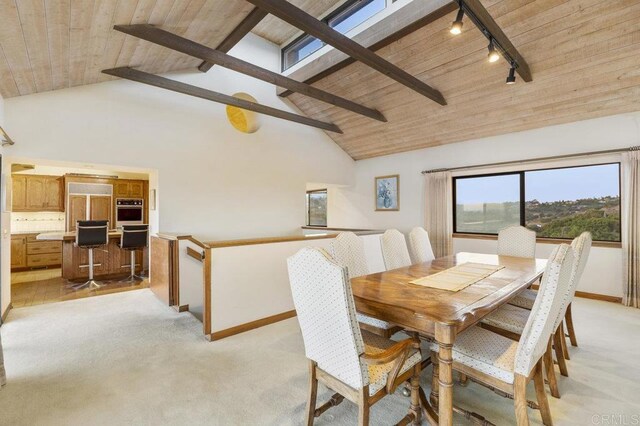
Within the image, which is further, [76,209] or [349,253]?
[76,209]

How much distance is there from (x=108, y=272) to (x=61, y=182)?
2.63 meters

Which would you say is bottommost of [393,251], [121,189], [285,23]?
[393,251]

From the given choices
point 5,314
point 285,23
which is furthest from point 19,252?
point 285,23

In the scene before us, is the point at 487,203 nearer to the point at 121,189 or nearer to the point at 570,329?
the point at 570,329

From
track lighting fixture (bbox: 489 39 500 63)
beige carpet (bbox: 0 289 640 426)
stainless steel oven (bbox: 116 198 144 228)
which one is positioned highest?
track lighting fixture (bbox: 489 39 500 63)

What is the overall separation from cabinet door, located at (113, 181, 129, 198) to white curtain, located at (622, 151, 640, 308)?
8853mm

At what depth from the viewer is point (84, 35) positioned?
2.52 meters

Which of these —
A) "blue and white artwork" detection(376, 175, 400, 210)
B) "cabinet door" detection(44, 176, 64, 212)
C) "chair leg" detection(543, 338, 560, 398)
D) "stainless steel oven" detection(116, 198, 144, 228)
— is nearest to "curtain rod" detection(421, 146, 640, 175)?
"blue and white artwork" detection(376, 175, 400, 210)

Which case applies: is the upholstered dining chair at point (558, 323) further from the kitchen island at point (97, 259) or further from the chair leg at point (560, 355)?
the kitchen island at point (97, 259)

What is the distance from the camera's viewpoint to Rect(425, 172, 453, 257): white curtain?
532cm

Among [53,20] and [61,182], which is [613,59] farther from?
[61,182]

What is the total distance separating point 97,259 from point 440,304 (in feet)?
19.6

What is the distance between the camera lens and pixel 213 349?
2.71 m

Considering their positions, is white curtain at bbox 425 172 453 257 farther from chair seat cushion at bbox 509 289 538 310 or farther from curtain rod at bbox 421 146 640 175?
chair seat cushion at bbox 509 289 538 310
